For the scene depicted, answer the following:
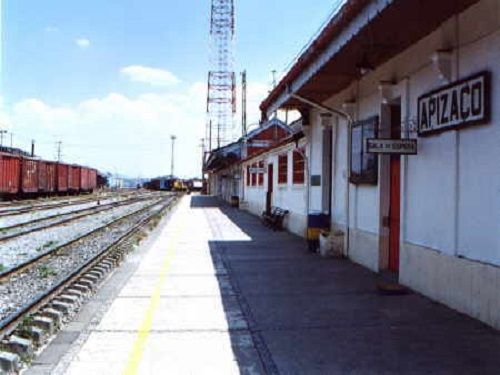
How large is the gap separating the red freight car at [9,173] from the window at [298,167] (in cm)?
2416

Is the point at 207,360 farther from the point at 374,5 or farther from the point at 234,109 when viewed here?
the point at 234,109

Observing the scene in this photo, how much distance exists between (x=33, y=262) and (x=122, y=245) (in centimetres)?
326

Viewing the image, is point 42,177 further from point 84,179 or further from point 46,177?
point 84,179

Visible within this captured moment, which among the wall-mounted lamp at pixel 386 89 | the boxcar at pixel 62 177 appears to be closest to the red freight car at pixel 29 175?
the boxcar at pixel 62 177

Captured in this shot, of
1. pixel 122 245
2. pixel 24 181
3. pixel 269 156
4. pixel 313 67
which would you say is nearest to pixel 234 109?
pixel 24 181

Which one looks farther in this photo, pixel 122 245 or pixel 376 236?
pixel 122 245

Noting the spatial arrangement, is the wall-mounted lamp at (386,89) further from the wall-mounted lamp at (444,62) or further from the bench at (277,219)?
the bench at (277,219)

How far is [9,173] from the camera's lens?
4125 cm

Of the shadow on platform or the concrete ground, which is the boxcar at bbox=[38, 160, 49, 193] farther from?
the shadow on platform

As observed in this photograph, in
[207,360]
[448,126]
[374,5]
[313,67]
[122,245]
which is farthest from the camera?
[122,245]

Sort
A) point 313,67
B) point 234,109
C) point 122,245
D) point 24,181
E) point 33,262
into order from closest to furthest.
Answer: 1. point 313,67
2. point 33,262
3. point 122,245
4. point 24,181
5. point 234,109

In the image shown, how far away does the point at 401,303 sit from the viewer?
8484 mm

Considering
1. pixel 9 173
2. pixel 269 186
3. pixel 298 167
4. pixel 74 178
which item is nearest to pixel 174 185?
pixel 74 178

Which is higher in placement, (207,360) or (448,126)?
(448,126)
